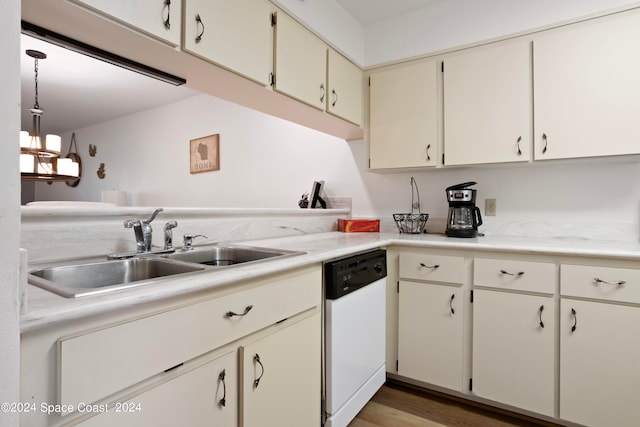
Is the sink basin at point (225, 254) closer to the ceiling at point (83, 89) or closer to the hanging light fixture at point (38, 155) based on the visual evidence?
the ceiling at point (83, 89)

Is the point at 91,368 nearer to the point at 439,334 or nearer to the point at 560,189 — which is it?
the point at 439,334

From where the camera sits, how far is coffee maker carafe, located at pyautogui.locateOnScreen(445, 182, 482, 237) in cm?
214

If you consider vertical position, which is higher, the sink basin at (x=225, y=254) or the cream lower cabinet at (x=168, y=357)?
the sink basin at (x=225, y=254)

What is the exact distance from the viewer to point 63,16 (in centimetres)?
109

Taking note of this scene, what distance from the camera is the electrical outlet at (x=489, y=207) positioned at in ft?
7.57

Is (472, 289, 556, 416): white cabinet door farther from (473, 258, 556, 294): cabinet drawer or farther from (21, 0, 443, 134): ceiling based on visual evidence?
(21, 0, 443, 134): ceiling

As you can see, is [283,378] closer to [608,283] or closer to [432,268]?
[432,268]

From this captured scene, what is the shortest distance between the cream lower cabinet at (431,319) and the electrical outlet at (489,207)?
64 centimetres

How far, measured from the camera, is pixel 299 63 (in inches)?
74.6

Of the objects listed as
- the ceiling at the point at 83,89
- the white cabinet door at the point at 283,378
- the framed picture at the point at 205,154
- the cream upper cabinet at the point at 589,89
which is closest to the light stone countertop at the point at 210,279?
the white cabinet door at the point at 283,378

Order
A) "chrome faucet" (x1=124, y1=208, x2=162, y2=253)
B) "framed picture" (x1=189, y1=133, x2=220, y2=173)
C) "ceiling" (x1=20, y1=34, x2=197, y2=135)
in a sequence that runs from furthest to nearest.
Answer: "framed picture" (x1=189, y1=133, x2=220, y2=173) < "ceiling" (x1=20, y1=34, x2=197, y2=135) < "chrome faucet" (x1=124, y1=208, x2=162, y2=253)

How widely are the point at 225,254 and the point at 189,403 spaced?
Result: 0.83 m

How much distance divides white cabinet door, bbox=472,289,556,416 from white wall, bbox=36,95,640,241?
2.23 feet

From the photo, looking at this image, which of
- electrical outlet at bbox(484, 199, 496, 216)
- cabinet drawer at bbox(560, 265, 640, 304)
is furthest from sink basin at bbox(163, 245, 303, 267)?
electrical outlet at bbox(484, 199, 496, 216)
